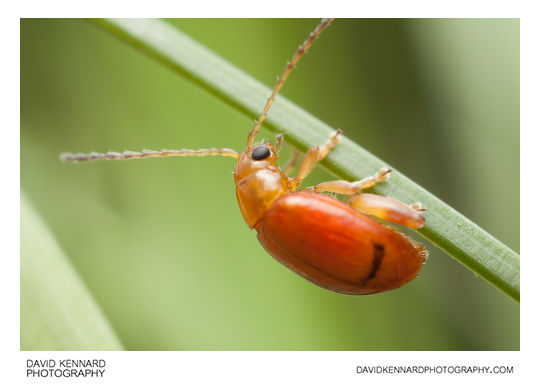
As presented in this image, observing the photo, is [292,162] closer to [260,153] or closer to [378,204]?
[260,153]

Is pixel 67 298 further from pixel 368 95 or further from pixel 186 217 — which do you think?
pixel 368 95

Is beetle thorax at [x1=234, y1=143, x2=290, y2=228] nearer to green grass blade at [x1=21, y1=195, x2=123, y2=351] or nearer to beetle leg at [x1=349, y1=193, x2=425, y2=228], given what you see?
beetle leg at [x1=349, y1=193, x2=425, y2=228]

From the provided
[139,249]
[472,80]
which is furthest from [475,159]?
[139,249]

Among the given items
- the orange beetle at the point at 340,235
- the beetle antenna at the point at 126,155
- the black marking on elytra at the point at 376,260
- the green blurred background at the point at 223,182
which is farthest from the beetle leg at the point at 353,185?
the green blurred background at the point at 223,182

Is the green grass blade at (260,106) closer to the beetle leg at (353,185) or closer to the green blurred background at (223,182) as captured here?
the beetle leg at (353,185)

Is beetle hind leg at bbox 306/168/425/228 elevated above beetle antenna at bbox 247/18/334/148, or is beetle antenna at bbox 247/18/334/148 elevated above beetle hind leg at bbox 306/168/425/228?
beetle antenna at bbox 247/18/334/148

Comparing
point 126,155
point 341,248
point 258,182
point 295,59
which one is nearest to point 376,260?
point 341,248

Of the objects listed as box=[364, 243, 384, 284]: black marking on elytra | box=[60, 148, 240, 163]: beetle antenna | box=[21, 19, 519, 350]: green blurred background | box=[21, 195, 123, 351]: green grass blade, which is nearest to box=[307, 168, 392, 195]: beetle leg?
box=[364, 243, 384, 284]: black marking on elytra

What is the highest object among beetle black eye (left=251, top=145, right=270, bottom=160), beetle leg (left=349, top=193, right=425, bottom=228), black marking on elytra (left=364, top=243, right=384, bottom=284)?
beetle black eye (left=251, top=145, right=270, bottom=160)
